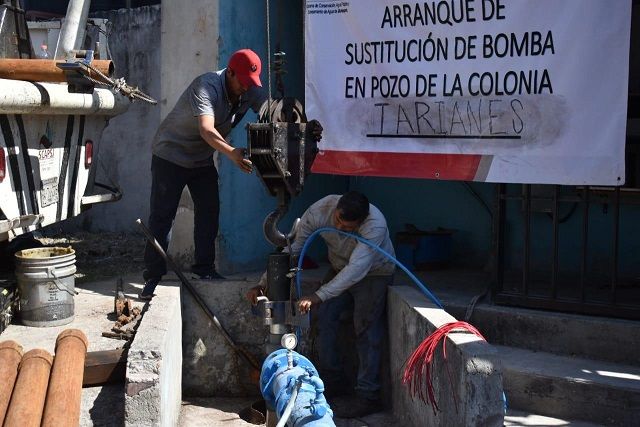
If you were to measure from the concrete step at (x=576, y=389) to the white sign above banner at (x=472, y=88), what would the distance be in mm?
1294

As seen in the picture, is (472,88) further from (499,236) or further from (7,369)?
(7,369)

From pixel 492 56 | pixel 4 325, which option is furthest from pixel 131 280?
pixel 492 56

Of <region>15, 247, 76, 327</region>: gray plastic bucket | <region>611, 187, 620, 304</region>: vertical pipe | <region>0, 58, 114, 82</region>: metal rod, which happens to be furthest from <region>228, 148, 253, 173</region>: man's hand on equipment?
<region>611, 187, 620, 304</region>: vertical pipe

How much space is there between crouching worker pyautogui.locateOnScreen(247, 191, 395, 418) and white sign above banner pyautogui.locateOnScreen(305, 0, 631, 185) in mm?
807

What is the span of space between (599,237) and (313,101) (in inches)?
109

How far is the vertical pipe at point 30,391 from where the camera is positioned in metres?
3.96

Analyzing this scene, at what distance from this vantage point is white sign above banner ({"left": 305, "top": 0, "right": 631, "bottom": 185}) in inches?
214

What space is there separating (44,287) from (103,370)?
1036 millimetres

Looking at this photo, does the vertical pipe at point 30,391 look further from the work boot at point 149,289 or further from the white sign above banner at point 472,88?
the white sign above banner at point 472,88

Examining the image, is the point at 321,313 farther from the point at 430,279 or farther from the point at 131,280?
the point at 131,280

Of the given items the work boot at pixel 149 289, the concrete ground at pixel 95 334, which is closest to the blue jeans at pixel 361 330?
the work boot at pixel 149 289

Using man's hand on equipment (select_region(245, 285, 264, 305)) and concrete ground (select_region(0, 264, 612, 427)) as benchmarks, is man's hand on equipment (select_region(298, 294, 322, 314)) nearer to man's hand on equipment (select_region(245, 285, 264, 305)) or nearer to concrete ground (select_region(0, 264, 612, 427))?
man's hand on equipment (select_region(245, 285, 264, 305))

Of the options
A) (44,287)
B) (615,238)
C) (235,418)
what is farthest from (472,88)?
(44,287)

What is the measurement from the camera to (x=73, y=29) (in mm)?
7211
